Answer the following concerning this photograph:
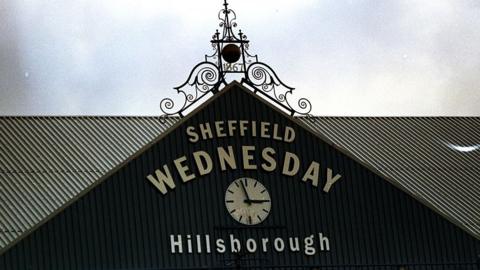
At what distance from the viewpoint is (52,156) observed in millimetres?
60531

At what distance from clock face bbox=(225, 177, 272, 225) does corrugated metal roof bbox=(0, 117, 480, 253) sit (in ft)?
19.4

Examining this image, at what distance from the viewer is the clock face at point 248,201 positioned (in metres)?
52.9

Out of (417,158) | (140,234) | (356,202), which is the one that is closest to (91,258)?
(140,234)

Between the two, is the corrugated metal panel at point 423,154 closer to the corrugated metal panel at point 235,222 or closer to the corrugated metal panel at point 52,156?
the corrugated metal panel at point 235,222

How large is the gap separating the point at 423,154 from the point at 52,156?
15.3m

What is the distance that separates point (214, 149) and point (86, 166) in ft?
27.6

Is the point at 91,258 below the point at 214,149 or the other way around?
below

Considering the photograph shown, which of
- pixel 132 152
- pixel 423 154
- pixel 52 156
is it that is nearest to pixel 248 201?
pixel 132 152

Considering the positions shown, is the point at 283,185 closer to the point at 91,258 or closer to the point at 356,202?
the point at 356,202

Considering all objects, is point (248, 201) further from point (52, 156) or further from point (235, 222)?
point (52, 156)

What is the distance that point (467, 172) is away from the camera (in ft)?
215

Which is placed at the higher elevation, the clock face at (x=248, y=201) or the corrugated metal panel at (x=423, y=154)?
the corrugated metal panel at (x=423, y=154)

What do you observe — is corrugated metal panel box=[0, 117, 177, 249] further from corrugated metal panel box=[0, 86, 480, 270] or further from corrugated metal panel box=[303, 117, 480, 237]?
corrugated metal panel box=[303, 117, 480, 237]

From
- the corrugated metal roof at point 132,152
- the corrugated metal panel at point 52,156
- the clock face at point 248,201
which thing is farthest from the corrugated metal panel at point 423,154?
the clock face at point 248,201
